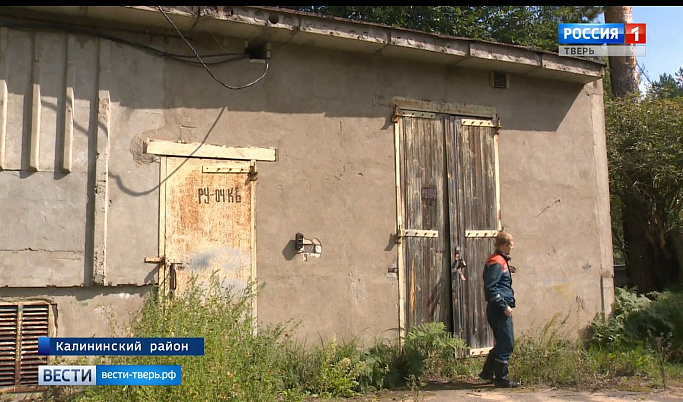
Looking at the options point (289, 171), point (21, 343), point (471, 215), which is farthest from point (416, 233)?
point (21, 343)

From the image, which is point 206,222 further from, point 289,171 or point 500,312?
point 500,312

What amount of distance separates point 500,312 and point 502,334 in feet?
0.77

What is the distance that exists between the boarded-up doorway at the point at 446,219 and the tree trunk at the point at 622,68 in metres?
7.75

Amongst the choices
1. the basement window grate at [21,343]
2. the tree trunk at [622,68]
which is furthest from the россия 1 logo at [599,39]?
the basement window grate at [21,343]

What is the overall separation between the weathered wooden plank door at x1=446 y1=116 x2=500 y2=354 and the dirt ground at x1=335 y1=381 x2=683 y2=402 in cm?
100

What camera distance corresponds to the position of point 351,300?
7.62 metres

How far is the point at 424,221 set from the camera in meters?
8.14

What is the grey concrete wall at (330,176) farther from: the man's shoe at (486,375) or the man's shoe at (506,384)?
the man's shoe at (506,384)

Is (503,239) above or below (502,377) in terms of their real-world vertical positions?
above

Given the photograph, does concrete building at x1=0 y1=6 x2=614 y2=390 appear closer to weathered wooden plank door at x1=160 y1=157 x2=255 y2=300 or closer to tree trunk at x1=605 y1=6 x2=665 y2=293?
weathered wooden plank door at x1=160 y1=157 x2=255 y2=300

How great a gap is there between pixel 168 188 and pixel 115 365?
2050 millimetres

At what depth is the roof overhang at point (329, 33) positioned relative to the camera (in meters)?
6.60

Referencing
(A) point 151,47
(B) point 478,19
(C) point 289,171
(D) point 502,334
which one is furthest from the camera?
(B) point 478,19

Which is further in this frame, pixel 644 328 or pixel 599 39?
pixel 599 39
